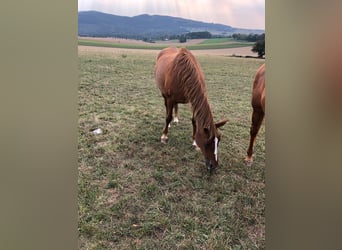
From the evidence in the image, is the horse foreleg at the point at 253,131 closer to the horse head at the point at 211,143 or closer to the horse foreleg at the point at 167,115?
the horse head at the point at 211,143

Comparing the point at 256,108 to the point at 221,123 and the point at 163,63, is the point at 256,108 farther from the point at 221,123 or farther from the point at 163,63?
the point at 163,63

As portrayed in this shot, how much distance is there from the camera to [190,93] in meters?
1.25

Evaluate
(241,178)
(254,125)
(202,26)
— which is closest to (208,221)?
(241,178)

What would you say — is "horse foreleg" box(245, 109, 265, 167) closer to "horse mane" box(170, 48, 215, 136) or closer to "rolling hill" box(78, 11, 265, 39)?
"horse mane" box(170, 48, 215, 136)

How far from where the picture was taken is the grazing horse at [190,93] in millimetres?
1212

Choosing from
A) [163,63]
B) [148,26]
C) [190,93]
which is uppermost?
[148,26]

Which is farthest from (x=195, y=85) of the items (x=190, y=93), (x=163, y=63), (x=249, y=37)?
(x=249, y=37)

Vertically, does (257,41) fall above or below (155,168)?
above

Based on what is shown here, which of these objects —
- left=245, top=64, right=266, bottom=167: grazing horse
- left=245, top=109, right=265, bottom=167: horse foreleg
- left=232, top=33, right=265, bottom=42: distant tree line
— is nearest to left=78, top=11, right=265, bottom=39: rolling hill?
left=232, top=33, right=265, bottom=42: distant tree line

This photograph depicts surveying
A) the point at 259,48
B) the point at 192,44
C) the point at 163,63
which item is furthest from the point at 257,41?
the point at 163,63

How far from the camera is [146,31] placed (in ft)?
3.90

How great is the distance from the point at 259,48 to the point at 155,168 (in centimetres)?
56

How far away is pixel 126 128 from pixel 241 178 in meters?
0.44

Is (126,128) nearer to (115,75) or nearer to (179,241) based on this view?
(115,75)
